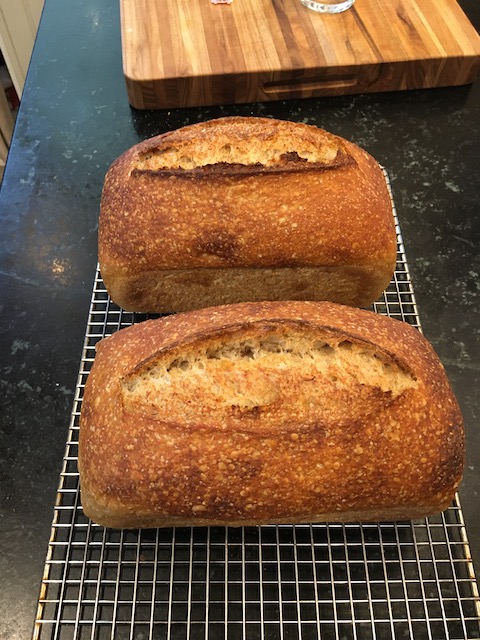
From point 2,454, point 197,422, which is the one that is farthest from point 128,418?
point 2,454

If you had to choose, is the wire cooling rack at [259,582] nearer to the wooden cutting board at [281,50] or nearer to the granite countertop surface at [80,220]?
the granite countertop surface at [80,220]

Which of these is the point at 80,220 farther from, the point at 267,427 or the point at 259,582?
the point at 259,582

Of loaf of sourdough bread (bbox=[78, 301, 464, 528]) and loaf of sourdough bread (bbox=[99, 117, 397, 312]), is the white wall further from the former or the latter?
loaf of sourdough bread (bbox=[78, 301, 464, 528])

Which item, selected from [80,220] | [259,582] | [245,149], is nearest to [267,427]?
[259,582]

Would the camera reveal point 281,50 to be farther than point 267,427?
Yes

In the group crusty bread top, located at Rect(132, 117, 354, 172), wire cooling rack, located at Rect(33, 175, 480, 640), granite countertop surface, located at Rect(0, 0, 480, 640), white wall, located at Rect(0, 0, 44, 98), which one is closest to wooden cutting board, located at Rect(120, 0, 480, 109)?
granite countertop surface, located at Rect(0, 0, 480, 640)

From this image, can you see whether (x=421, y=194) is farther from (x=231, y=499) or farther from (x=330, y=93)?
(x=231, y=499)
